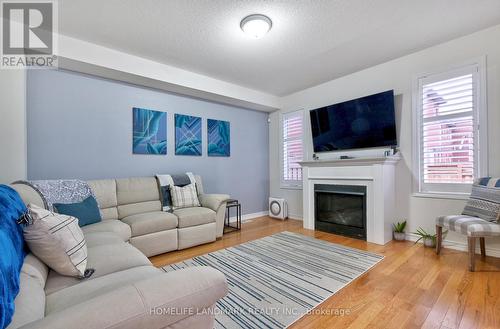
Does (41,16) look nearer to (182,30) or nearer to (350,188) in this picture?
(182,30)

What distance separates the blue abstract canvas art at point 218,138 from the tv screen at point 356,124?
5.30 ft

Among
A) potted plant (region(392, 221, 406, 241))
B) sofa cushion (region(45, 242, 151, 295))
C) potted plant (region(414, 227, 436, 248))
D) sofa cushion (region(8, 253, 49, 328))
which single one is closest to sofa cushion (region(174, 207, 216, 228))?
sofa cushion (region(45, 242, 151, 295))

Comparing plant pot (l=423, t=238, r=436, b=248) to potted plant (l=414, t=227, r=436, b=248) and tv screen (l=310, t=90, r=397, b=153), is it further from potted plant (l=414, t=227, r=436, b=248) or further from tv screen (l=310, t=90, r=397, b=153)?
tv screen (l=310, t=90, r=397, b=153)

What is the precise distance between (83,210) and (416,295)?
310 cm

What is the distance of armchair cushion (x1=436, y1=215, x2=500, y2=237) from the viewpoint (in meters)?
2.10

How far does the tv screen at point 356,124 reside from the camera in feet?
10.4

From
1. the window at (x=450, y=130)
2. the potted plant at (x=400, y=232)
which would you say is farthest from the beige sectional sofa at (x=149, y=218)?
the window at (x=450, y=130)

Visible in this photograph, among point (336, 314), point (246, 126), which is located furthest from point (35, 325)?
point (246, 126)

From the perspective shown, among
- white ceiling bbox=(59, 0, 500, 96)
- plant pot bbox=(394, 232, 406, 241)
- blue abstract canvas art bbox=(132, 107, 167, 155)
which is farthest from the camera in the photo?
blue abstract canvas art bbox=(132, 107, 167, 155)

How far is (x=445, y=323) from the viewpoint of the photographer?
1.47 metres

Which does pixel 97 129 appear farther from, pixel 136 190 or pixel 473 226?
pixel 473 226

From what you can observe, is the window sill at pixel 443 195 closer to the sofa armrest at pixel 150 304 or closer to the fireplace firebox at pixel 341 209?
the fireplace firebox at pixel 341 209

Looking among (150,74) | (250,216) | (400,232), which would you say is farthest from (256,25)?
(250,216)

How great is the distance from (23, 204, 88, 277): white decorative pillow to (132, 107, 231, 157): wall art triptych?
2211mm
